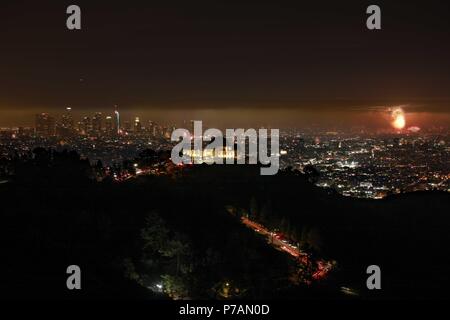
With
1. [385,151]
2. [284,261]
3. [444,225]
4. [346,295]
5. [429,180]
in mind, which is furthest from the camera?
[385,151]

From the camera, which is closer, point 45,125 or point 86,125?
point 45,125

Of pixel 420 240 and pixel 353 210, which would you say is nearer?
pixel 420 240

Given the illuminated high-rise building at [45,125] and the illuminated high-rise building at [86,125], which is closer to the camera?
the illuminated high-rise building at [45,125]

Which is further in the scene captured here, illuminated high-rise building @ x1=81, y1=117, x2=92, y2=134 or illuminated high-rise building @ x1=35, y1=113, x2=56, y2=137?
illuminated high-rise building @ x1=81, y1=117, x2=92, y2=134

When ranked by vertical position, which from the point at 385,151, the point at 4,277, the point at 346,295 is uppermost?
the point at 385,151

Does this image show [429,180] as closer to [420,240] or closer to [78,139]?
[420,240]

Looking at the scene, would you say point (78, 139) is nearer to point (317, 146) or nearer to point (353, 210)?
point (317, 146)

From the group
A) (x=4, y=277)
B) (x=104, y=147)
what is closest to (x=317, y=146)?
(x=104, y=147)
